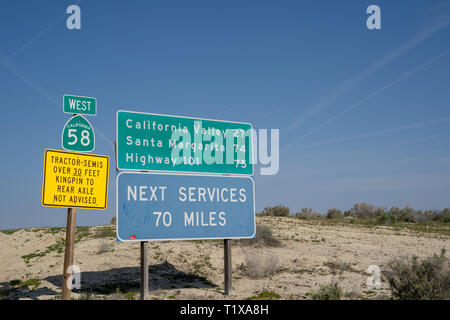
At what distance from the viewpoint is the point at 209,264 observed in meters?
15.6

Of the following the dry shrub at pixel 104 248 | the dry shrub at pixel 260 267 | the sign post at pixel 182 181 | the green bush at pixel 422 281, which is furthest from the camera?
the dry shrub at pixel 104 248

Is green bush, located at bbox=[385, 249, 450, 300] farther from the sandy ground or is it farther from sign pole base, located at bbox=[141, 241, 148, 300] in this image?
sign pole base, located at bbox=[141, 241, 148, 300]

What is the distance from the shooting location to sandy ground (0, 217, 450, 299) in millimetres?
12094

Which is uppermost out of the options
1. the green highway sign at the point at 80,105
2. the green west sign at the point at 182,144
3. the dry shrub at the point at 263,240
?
the green highway sign at the point at 80,105

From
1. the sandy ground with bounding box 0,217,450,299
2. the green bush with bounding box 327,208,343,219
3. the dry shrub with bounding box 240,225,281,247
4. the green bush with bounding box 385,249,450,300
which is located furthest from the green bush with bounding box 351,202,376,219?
the green bush with bounding box 385,249,450,300

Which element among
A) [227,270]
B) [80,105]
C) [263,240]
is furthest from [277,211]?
[80,105]

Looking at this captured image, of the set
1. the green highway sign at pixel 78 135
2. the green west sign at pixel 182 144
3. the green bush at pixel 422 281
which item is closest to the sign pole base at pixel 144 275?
the green west sign at pixel 182 144

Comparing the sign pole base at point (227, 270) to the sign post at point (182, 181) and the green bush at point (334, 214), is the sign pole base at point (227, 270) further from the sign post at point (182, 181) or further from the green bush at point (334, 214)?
the green bush at point (334, 214)

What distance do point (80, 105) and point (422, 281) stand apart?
906 centimetres

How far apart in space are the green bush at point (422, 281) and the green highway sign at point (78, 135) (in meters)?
8.14

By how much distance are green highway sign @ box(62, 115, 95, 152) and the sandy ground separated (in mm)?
4281

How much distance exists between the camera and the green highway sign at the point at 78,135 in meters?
9.53

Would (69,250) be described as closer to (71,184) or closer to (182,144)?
(71,184)
